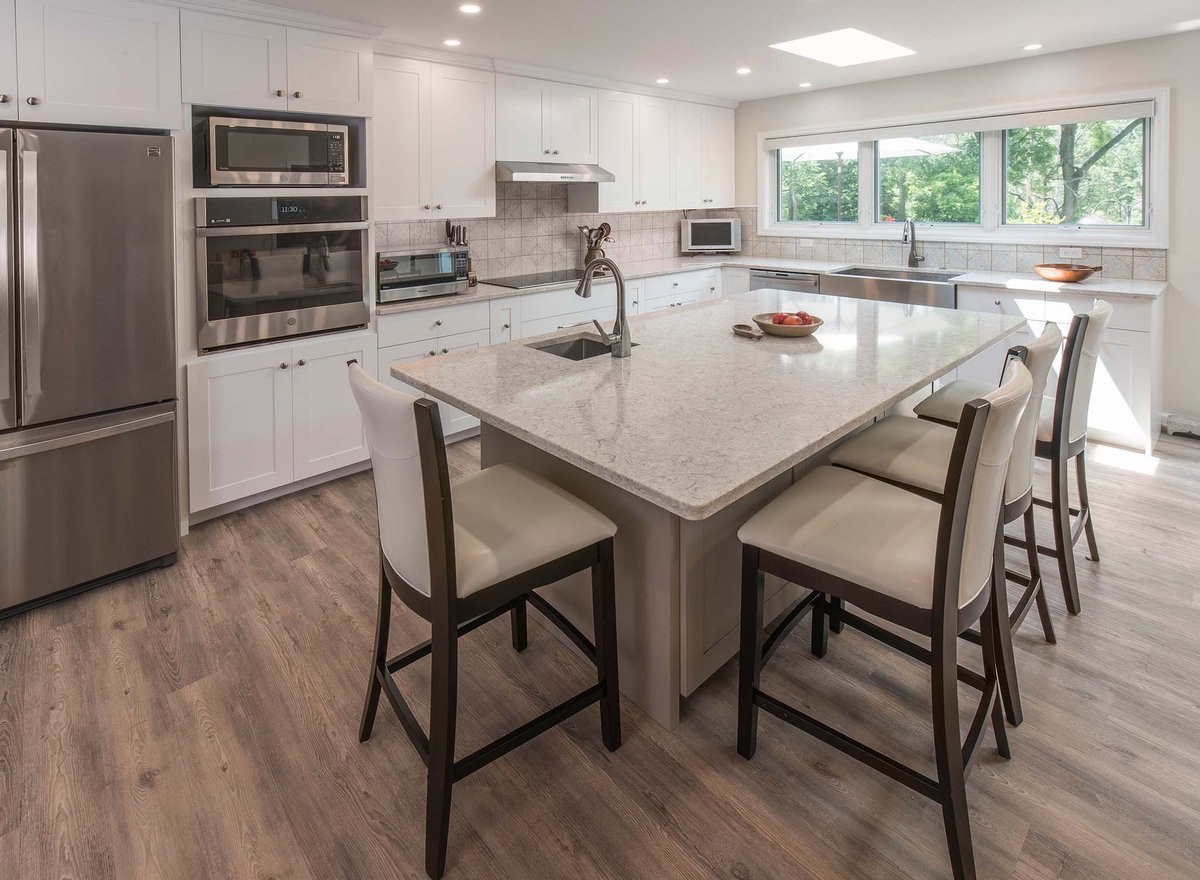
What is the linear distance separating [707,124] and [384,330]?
3734 mm

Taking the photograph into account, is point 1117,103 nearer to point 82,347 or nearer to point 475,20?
point 475,20

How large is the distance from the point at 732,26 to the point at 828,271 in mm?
2157

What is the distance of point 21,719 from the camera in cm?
205


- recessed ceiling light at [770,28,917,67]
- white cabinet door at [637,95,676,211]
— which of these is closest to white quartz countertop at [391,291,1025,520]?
recessed ceiling light at [770,28,917,67]

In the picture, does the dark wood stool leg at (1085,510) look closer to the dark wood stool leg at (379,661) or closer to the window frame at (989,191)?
the window frame at (989,191)

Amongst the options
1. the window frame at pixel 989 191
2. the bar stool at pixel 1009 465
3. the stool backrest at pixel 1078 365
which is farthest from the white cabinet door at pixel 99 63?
the window frame at pixel 989 191

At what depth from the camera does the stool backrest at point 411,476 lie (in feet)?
4.64

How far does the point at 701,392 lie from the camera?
205cm

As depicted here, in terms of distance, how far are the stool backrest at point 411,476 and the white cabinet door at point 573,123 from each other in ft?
12.4

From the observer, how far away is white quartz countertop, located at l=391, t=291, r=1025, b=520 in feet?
4.90

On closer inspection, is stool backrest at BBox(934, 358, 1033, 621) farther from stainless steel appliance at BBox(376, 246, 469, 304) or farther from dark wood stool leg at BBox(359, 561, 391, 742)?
stainless steel appliance at BBox(376, 246, 469, 304)

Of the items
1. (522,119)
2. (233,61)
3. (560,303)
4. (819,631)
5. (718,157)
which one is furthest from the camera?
(718,157)

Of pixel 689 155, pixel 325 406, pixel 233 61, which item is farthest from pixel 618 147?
pixel 325 406

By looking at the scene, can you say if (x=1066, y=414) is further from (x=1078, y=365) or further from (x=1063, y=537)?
(x=1063, y=537)
